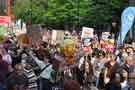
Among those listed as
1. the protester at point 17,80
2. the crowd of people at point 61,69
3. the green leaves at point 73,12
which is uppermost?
the protester at point 17,80

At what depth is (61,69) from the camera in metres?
15.0

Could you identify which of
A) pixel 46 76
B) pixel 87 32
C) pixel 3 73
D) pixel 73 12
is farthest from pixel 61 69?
pixel 73 12

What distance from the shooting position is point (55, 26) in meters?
42.0

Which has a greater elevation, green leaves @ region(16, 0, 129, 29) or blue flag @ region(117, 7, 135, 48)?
blue flag @ region(117, 7, 135, 48)

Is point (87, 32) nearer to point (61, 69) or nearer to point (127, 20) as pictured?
point (127, 20)

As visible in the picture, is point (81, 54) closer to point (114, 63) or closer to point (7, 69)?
point (114, 63)

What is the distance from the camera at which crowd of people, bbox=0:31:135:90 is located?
1403cm

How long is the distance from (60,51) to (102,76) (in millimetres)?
2544

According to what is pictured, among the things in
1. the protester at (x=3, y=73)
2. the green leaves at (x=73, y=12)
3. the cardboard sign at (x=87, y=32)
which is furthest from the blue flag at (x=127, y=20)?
the green leaves at (x=73, y=12)

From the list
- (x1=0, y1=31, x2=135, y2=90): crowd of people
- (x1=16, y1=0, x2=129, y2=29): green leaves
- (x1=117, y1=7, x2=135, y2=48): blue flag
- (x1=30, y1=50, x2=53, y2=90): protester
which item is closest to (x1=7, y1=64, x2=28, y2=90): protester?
(x1=0, y1=31, x2=135, y2=90): crowd of people

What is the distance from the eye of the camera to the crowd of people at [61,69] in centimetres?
1403

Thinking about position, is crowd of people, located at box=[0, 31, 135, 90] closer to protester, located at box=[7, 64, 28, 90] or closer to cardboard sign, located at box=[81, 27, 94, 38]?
protester, located at box=[7, 64, 28, 90]

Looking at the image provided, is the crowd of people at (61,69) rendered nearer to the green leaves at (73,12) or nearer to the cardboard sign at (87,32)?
the cardboard sign at (87,32)

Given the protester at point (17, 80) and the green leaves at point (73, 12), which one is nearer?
the protester at point (17, 80)
